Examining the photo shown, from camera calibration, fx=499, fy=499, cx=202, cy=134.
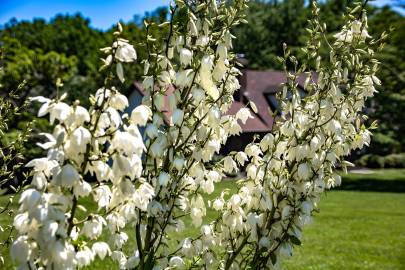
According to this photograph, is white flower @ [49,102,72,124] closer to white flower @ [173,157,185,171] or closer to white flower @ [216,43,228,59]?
white flower @ [173,157,185,171]

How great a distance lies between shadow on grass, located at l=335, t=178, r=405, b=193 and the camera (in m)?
22.0

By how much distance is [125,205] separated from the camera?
8.23 ft

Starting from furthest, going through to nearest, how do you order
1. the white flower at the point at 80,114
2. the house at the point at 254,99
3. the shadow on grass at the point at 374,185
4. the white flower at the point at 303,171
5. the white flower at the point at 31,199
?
the house at the point at 254,99 < the shadow on grass at the point at 374,185 < the white flower at the point at 303,171 < the white flower at the point at 80,114 < the white flower at the point at 31,199

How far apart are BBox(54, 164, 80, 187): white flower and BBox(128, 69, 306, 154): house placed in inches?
842

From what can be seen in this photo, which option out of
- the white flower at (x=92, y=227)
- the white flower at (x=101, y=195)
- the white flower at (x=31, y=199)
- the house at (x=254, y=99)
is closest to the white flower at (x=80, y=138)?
the white flower at (x=31, y=199)

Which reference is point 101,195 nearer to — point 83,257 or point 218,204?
point 83,257

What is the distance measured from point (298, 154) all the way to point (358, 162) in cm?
3067

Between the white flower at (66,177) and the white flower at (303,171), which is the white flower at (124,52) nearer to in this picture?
the white flower at (66,177)

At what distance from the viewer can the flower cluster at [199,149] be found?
2.27 meters

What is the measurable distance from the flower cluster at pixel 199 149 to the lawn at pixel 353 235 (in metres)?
0.46

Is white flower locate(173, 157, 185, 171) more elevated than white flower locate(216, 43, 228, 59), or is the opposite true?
white flower locate(216, 43, 228, 59)

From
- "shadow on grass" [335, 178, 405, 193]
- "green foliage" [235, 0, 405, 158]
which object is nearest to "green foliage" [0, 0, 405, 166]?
"green foliage" [235, 0, 405, 158]

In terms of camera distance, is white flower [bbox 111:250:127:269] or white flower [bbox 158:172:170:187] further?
white flower [bbox 111:250:127:269]

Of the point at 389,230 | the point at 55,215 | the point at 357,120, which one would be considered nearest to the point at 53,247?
the point at 55,215
